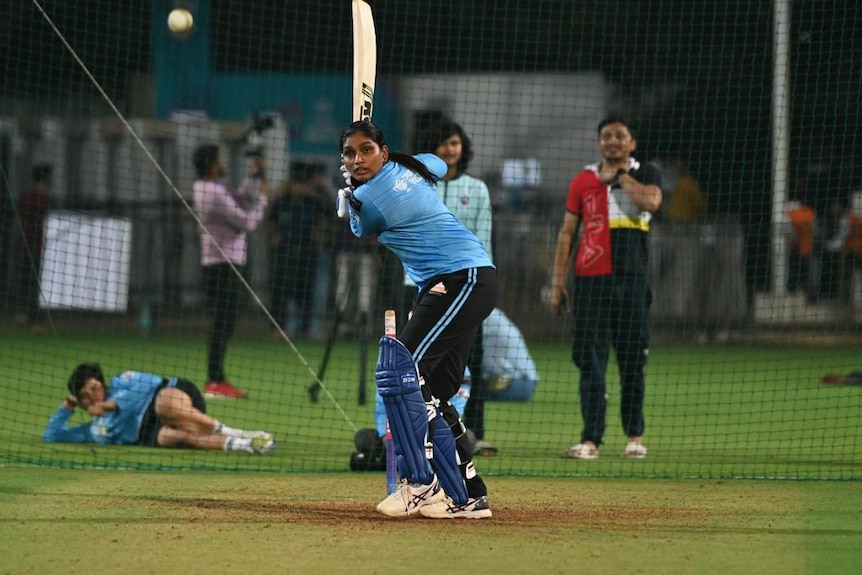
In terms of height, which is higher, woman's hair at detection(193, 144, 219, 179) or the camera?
the camera

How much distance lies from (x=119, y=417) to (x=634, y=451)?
331cm

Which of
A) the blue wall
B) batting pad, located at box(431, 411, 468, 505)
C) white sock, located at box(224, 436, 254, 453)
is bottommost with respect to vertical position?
white sock, located at box(224, 436, 254, 453)

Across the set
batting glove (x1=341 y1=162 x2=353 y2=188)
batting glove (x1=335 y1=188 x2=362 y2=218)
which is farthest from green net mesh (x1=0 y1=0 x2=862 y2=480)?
batting glove (x1=341 y1=162 x2=353 y2=188)

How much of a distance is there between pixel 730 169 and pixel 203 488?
10968 millimetres

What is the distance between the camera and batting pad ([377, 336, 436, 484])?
5.97m

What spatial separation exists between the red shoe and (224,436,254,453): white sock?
2527mm

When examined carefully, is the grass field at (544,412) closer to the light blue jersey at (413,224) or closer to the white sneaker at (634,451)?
the white sneaker at (634,451)

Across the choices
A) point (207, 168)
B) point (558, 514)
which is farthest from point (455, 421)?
point (207, 168)

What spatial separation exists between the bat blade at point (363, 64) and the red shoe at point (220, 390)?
16.3 ft

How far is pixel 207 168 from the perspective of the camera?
11.9 metres

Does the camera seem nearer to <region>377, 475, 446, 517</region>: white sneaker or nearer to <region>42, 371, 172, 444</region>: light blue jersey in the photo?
<region>42, 371, 172, 444</region>: light blue jersey

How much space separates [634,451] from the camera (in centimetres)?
845

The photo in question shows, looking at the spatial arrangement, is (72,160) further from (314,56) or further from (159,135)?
(314,56)

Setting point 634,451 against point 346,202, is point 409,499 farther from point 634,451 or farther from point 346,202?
point 634,451
